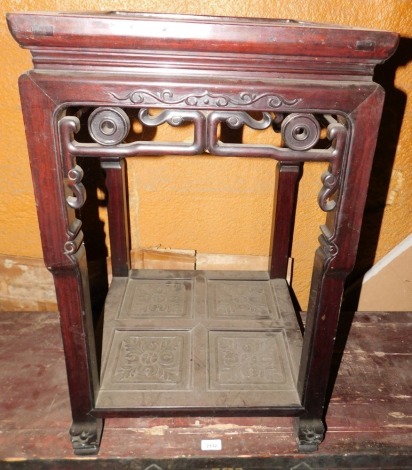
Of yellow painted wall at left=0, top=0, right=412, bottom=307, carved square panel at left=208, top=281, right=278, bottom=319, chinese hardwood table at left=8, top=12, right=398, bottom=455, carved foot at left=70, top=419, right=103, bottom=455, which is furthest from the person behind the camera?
carved square panel at left=208, top=281, right=278, bottom=319

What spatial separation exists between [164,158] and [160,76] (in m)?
0.64

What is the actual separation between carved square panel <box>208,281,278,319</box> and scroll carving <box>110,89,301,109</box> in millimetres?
689

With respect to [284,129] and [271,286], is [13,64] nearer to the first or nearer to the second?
[284,129]

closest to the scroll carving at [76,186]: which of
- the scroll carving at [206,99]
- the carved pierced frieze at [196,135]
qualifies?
the carved pierced frieze at [196,135]

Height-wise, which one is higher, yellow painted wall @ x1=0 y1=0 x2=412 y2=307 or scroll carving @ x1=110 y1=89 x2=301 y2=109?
scroll carving @ x1=110 y1=89 x2=301 y2=109

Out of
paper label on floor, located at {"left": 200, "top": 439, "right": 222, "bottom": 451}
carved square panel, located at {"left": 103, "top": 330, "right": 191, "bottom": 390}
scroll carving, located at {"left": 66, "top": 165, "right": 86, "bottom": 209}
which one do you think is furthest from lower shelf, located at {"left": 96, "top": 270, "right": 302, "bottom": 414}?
scroll carving, located at {"left": 66, "top": 165, "right": 86, "bottom": 209}

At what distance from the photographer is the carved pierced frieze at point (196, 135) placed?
0.66 meters

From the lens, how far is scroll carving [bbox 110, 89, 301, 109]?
25.7 inches

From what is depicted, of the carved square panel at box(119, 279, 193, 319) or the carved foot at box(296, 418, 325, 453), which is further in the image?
the carved square panel at box(119, 279, 193, 319)

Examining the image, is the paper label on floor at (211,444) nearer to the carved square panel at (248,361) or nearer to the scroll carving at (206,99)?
the carved square panel at (248,361)

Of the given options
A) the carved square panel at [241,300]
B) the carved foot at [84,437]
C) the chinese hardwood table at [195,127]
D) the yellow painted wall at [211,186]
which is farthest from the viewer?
the carved square panel at [241,300]

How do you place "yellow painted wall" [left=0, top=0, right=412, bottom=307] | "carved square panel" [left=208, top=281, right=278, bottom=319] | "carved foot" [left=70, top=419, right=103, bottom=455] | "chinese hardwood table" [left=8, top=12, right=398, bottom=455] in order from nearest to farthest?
"chinese hardwood table" [left=8, top=12, right=398, bottom=455]
"carved foot" [left=70, top=419, right=103, bottom=455]
"yellow painted wall" [left=0, top=0, right=412, bottom=307]
"carved square panel" [left=208, top=281, right=278, bottom=319]

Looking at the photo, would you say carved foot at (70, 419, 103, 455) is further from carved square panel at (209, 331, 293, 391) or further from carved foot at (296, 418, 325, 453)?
carved foot at (296, 418, 325, 453)

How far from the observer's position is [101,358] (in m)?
1.05
